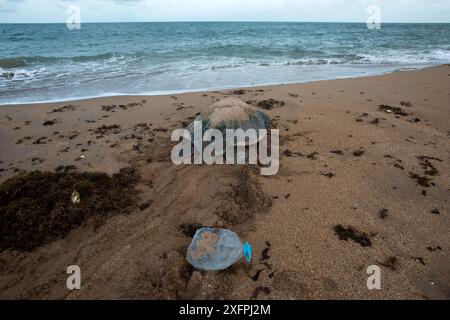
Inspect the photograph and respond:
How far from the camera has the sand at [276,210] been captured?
2.38 m

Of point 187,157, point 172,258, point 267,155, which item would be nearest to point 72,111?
point 187,157

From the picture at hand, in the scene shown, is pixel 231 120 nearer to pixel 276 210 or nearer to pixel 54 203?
pixel 276 210

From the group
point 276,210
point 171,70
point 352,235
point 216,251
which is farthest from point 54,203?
point 171,70

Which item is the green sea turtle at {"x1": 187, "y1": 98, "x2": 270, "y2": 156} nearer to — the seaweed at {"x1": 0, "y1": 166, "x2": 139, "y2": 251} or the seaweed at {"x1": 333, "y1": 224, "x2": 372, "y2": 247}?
the seaweed at {"x1": 0, "y1": 166, "x2": 139, "y2": 251}

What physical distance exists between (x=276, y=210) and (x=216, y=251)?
1011 millimetres

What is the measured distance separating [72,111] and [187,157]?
149 inches

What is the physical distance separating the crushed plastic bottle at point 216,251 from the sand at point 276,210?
0.29ft

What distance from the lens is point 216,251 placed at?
2.45m

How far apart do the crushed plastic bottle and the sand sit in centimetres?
9

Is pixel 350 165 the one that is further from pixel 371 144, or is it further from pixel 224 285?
pixel 224 285

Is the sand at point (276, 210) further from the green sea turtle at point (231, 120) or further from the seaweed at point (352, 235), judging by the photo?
the green sea turtle at point (231, 120)

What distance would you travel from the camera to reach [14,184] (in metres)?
3.59

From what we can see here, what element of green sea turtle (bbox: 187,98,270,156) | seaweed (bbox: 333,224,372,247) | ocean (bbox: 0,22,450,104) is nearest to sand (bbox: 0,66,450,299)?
seaweed (bbox: 333,224,372,247)
